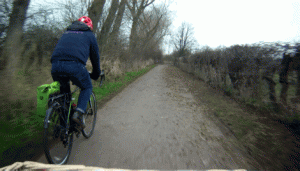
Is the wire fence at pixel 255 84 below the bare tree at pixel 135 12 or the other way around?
below

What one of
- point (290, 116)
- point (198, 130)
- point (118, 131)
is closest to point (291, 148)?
point (290, 116)

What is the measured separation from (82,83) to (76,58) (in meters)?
0.37

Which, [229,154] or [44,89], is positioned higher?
[44,89]

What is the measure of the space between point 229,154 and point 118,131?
2.11m

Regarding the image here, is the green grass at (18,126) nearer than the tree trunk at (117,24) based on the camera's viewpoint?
Yes

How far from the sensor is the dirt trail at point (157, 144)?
2.17m

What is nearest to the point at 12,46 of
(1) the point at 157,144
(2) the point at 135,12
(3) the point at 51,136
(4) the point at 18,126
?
(4) the point at 18,126

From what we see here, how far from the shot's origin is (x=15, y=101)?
11.1 ft

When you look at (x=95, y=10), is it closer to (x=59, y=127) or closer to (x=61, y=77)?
(x=61, y=77)

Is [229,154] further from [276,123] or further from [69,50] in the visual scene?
[69,50]

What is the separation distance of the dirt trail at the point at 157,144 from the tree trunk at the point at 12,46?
220 centimetres

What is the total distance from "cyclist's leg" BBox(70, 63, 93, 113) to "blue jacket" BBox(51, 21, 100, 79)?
0.45ft

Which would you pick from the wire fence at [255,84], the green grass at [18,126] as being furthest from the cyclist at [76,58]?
the wire fence at [255,84]

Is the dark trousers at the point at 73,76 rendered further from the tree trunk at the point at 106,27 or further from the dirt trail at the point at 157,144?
the tree trunk at the point at 106,27
